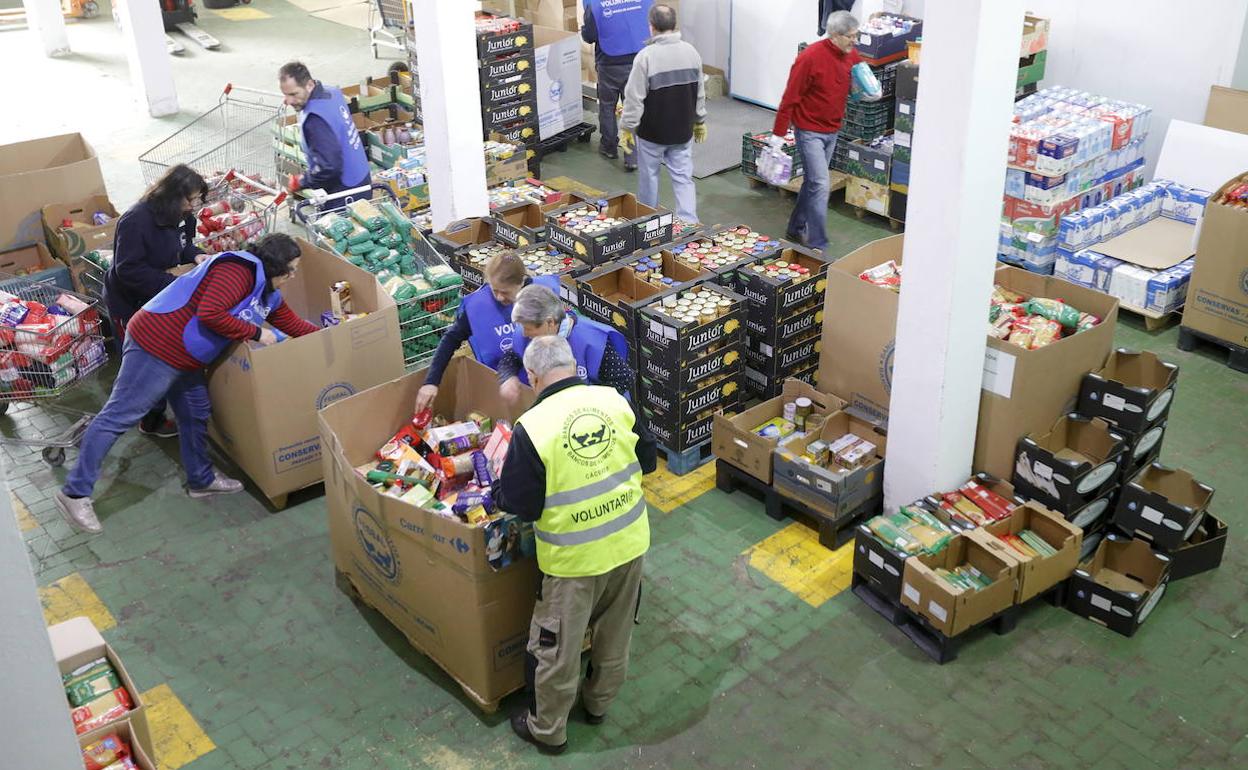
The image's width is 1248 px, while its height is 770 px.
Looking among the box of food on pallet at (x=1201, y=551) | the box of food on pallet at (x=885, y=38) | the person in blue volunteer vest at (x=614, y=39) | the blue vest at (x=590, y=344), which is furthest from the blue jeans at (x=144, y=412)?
the box of food on pallet at (x=885, y=38)

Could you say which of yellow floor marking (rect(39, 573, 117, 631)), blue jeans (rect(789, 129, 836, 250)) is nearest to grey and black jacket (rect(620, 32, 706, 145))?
blue jeans (rect(789, 129, 836, 250))

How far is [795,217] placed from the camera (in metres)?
10.3

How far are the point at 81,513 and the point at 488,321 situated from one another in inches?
111

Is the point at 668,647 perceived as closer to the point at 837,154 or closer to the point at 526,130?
the point at 837,154

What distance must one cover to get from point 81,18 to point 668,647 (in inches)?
652

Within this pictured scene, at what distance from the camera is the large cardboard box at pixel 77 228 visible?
8.91 meters

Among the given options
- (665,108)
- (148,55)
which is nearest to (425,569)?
(665,108)

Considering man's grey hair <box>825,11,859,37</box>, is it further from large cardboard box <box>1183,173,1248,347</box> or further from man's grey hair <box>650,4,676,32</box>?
large cardboard box <box>1183,173,1248,347</box>

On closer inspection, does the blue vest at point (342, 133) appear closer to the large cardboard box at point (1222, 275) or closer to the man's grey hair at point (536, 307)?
the man's grey hair at point (536, 307)

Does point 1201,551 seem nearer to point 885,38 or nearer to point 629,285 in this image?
point 629,285

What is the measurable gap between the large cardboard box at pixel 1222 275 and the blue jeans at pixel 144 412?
6805mm

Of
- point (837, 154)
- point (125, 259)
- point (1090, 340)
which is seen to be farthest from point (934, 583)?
point (837, 154)

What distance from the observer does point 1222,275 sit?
8.27m

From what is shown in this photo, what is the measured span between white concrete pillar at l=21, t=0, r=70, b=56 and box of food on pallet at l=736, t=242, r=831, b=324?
506 inches
